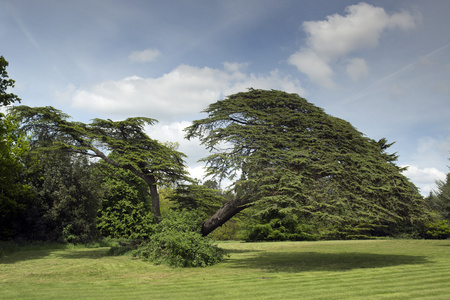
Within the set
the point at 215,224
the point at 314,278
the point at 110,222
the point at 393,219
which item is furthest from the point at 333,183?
the point at 110,222

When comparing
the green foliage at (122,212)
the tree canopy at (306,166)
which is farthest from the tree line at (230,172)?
the green foliage at (122,212)

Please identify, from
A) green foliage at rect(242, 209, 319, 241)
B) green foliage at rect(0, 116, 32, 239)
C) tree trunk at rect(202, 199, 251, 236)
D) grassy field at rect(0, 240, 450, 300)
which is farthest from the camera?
green foliage at rect(242, 209, 319, 241)

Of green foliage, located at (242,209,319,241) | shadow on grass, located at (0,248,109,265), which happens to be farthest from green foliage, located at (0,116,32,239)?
green foliage, located at (242,209,319,241)

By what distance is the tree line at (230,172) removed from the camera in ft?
40.6

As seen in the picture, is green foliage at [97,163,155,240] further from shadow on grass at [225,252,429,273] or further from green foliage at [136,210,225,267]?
shadow on grass at [225,252,429,273]

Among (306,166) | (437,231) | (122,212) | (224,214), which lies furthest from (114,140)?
(437,231)

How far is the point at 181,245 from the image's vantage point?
47.3ft

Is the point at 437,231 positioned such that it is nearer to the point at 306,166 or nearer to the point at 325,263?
the point at 325,263

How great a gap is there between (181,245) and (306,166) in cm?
629

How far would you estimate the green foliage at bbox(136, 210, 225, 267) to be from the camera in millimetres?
14560

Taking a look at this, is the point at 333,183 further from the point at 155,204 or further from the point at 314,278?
the point at 155,204

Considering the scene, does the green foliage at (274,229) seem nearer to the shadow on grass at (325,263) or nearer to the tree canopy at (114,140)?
the tree canopy at (114,140)

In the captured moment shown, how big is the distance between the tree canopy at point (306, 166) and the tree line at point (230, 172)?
0.05m

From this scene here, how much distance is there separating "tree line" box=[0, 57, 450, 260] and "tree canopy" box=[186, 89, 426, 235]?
0.16 feet
